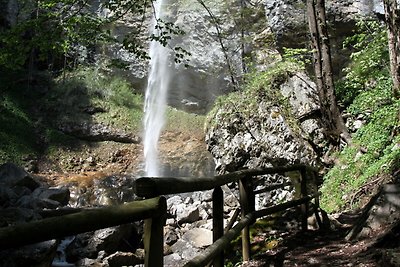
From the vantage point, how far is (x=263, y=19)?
1973 centimetres

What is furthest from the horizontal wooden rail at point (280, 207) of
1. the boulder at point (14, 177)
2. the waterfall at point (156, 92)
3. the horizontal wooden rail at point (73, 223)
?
the waterfall at point (156, 92)

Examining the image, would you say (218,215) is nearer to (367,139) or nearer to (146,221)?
(146,221)

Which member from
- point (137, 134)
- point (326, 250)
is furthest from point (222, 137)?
point (326, 250)

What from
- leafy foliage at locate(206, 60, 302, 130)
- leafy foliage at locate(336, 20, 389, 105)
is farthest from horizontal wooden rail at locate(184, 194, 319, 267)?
leafy foliage at locate(336, 20, 389, 105)

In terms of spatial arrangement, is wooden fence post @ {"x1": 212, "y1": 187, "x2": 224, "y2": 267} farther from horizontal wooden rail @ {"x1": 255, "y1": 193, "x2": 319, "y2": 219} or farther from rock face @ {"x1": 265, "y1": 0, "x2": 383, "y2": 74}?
rock face @ {"x1": 265, "y1": 0, "x2": 383, "y2": 74}

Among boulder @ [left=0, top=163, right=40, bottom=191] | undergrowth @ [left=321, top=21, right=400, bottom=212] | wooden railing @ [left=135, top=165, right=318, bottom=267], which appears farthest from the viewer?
boulder @ [left=0, top=163, right=40, bottom=191]

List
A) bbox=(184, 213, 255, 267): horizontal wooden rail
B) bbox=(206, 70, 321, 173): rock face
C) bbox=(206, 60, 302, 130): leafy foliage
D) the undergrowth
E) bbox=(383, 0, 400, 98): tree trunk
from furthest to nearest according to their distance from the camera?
bbox=(206, 60, 302, 130): leafy foliage → bbox=(206, 70, 321, 173): rock face → bbox=(383, 0, 400, 98): tree trunk → the undergrowth → bbox=(184, 213, 255, 267): horizontal wooden rail

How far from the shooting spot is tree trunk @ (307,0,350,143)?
1111 centimetres

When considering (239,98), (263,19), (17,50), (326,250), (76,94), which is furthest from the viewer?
(76,94)

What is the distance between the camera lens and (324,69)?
11.2m

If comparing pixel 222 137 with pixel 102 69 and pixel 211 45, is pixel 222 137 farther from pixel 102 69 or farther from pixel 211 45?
pixel 102 69

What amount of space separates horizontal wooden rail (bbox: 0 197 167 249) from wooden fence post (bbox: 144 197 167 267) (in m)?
0.04

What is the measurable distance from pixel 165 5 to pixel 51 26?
18471mm

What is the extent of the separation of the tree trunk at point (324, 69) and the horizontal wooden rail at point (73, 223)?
1031cm
